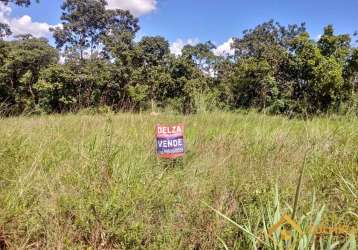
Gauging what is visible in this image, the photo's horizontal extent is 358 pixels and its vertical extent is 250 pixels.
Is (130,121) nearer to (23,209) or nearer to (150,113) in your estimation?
(150,113)

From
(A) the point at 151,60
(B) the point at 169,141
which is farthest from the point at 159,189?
(A) the point at 151,60

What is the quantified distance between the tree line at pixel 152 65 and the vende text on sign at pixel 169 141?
9580 mm

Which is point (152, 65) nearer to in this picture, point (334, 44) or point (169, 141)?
point (334, 44)

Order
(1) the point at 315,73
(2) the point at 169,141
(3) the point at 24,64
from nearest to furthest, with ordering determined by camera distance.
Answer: (2) the point at 169,141 → (1) the point at 315,73 → (3) the point at 24,64

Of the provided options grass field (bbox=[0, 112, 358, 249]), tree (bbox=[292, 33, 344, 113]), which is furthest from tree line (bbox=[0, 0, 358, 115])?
grass field (bbox=[0, 112, 358, 249])

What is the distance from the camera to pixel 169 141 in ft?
8.41

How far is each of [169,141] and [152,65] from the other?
18.1 metres

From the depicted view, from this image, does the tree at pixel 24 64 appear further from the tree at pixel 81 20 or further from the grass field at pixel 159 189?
the grass field at pixel 159 189

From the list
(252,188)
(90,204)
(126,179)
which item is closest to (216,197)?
(252,188)

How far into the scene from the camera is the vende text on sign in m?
2.53

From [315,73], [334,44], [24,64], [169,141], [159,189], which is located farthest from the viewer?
[24,64]

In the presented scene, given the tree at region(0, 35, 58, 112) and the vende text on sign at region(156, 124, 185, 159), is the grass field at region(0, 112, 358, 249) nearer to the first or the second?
the vende text on sign at region(156, 124, 185, 159)

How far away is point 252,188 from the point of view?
6.44 ft

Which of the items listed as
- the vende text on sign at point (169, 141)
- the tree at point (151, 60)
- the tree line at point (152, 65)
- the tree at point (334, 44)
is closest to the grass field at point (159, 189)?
the vende text on sign at point (169, 141)
